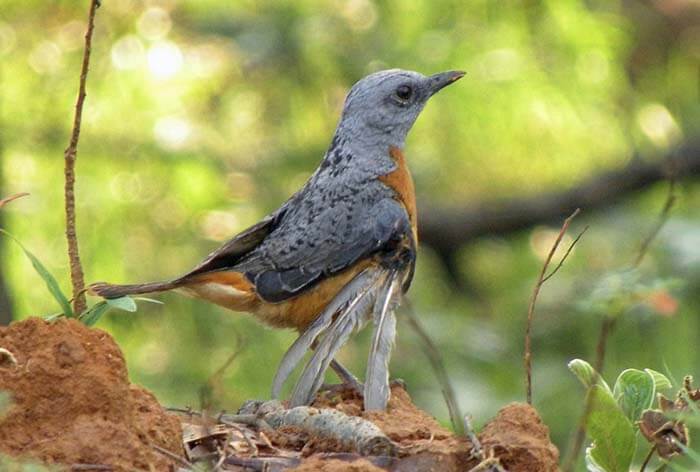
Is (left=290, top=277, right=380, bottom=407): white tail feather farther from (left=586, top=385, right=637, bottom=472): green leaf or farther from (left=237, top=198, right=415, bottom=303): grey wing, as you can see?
(left=586, top=385, right=637, bottom=472): green leaf

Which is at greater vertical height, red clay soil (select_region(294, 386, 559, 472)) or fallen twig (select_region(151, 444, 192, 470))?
fallen twig (select_region(151, 444, 192, 470))

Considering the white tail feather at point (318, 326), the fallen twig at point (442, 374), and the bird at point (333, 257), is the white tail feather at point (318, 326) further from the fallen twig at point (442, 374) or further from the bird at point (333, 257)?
the fallen twig at point (442, 374)

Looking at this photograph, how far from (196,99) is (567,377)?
4.37m

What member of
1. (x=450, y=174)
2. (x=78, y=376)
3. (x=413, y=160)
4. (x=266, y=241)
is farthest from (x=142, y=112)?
(x=78, y=376)

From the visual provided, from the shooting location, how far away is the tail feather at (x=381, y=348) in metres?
4.93

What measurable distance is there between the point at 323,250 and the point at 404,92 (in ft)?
4.28

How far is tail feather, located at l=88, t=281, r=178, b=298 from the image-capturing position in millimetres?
5273

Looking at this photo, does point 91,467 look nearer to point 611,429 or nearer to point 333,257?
point 611,429

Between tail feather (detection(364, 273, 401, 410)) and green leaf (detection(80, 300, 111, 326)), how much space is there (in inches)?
43.3

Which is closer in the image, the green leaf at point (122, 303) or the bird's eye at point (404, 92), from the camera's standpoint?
the green leaf at point (122, 303)

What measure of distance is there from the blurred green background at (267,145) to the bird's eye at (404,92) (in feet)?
10.2

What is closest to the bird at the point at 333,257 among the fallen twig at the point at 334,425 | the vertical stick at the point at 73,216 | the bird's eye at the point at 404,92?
the bird's eye at the point at 404,92

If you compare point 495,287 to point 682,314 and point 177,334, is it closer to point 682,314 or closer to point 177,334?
point 682,314

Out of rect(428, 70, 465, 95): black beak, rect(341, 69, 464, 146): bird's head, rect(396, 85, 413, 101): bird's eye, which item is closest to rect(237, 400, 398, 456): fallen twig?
rect(341, 69, 464, 146): bird's head
